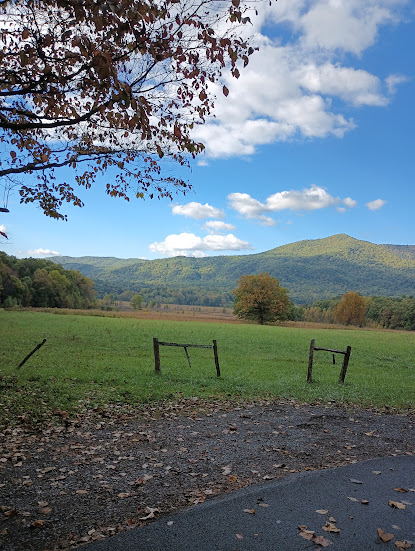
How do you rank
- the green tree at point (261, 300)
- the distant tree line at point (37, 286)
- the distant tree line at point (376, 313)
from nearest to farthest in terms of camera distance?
the green tree at point (261, 300), the distant tree line at point (37, 286), the distant tree line at point (376, 313)

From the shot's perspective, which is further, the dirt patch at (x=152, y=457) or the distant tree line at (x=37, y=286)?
the distant tree line at (x=37, y=286)

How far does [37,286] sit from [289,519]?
89139mm

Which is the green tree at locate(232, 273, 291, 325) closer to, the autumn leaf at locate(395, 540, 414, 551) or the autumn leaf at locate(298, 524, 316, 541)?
the autumn leaf at locate(298, 524, 316, 541)

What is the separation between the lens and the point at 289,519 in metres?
4.56

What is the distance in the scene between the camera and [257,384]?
14172mm

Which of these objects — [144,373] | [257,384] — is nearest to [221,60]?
[257,384]

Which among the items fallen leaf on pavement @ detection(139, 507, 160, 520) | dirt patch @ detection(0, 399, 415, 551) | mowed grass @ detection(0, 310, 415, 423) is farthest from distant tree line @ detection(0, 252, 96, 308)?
fallen leaf on pavement @ detection(139, 507, 160, 520)

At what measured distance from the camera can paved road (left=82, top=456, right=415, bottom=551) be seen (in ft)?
13.4

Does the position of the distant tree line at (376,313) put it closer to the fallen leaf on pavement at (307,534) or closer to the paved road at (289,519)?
the paved road at (289,519)

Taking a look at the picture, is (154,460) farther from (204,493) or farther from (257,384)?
(257,384)

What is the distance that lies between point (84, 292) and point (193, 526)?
106m

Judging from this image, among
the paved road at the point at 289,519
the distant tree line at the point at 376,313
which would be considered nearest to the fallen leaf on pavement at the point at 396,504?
the paved road at the point at 289,519

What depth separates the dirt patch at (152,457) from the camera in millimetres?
4715

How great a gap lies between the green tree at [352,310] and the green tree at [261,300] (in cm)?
3197
